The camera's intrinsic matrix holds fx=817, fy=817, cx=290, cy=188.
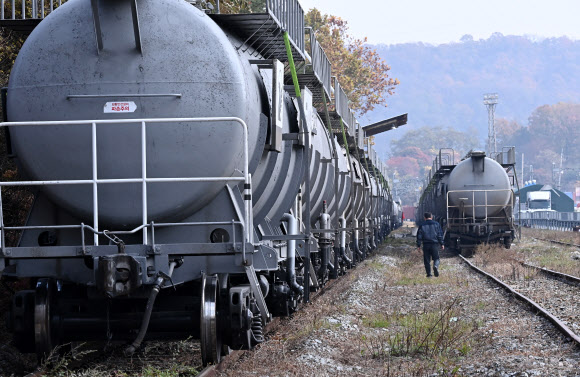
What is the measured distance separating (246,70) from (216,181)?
1215 mm

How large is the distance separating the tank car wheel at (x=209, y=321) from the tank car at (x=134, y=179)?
12 mm

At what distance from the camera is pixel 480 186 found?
79.6 ft

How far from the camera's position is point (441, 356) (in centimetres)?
794

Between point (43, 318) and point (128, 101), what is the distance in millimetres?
1997

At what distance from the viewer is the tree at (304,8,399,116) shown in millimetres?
40719

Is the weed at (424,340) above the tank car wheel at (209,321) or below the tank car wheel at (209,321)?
below

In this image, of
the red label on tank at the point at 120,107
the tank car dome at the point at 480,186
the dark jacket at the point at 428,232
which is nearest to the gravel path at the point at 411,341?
the red label on tank at the point at 120,107

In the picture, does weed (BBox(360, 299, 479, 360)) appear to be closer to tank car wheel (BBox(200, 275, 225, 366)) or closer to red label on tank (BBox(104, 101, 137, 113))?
tank car wheel (BBox(200, 275, 225, 366))

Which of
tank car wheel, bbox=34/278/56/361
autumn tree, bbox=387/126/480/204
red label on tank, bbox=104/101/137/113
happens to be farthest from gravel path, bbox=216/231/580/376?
autumn tree, bbox=387/126/480/204

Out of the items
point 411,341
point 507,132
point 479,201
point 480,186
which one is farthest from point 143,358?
point 507,132

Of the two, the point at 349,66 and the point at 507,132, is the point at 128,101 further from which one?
the point at 507,132

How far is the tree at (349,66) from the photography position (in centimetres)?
4072

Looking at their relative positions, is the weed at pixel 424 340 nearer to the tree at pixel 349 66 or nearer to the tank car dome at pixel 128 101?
the tank car dome at pixel 128 101

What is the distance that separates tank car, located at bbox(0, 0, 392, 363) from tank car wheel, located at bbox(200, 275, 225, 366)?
0.04ft
